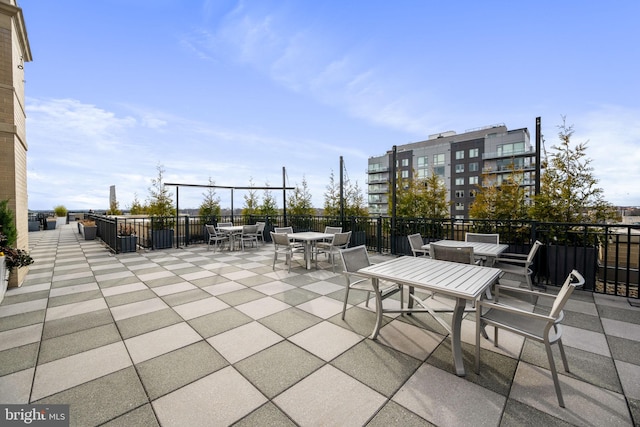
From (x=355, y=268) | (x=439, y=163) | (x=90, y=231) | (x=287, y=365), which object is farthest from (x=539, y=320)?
(x=439, y=163)

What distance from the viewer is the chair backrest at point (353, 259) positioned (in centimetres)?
301

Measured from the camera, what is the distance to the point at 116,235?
7.65 meters

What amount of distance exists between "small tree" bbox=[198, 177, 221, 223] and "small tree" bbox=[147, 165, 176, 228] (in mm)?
1286

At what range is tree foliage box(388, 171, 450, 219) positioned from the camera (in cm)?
766

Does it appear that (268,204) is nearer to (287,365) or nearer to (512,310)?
(287,365)

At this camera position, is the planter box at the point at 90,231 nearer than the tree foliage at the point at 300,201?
No

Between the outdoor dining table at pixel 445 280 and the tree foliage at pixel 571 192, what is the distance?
330 cm

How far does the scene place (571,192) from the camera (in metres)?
4.66

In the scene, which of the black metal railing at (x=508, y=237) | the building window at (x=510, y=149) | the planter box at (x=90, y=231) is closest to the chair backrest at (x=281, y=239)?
the black metal railing at (x=508, y=237)

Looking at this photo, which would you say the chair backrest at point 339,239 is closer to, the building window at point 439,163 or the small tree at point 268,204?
the small tree at point 268,204

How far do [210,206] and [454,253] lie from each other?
32.1ft

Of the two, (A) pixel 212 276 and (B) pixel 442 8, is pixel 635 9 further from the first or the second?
(A) pixel 212 276

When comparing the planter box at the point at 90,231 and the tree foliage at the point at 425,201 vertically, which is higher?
the tree foliage at the point at 425,201

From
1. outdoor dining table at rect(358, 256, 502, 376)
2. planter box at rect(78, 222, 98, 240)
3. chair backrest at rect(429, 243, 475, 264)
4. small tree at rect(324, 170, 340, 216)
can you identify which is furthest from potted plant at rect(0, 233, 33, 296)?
planter box at rect(78, 222, 98, 240)
